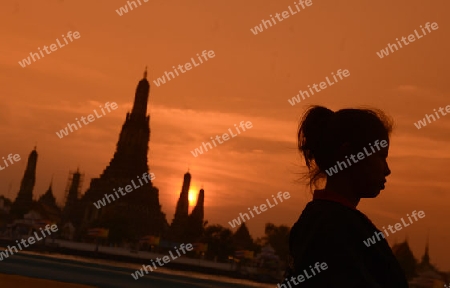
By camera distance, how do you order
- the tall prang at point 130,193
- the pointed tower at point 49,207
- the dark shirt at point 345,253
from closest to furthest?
1. the dark shirt at point 345,253
2. the tall prang at point 130,193
3. the pointed tower at point 49,207

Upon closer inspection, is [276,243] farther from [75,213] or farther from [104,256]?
[75,213]

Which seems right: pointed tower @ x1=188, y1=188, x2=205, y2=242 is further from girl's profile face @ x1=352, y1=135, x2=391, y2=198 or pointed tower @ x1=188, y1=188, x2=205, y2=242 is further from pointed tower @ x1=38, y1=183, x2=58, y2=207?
girl's profile face @ x1=352, y1=135, x2=391, y2=198

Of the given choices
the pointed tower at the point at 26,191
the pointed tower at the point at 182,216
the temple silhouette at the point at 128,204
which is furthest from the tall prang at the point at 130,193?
the pointed tower at the point at 26,191

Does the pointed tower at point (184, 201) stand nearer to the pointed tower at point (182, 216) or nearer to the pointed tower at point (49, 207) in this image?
the pointed tower at point (182, 216)

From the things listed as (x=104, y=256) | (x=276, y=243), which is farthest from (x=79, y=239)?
(x=276, y=243)

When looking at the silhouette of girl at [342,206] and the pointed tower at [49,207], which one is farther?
the pointed tower at [49,207]

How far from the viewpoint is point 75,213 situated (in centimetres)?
7575

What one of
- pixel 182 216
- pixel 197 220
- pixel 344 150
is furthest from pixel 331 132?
pixel 182 216

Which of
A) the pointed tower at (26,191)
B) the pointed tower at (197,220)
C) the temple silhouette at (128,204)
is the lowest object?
the pointed tower at (197,220)

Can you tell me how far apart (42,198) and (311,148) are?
8933 cm

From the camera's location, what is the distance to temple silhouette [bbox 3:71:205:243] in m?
67.8

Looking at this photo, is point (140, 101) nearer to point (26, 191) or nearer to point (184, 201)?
point (184, 201)

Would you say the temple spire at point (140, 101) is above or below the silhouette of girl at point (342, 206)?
above

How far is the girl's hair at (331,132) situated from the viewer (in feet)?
4.61
